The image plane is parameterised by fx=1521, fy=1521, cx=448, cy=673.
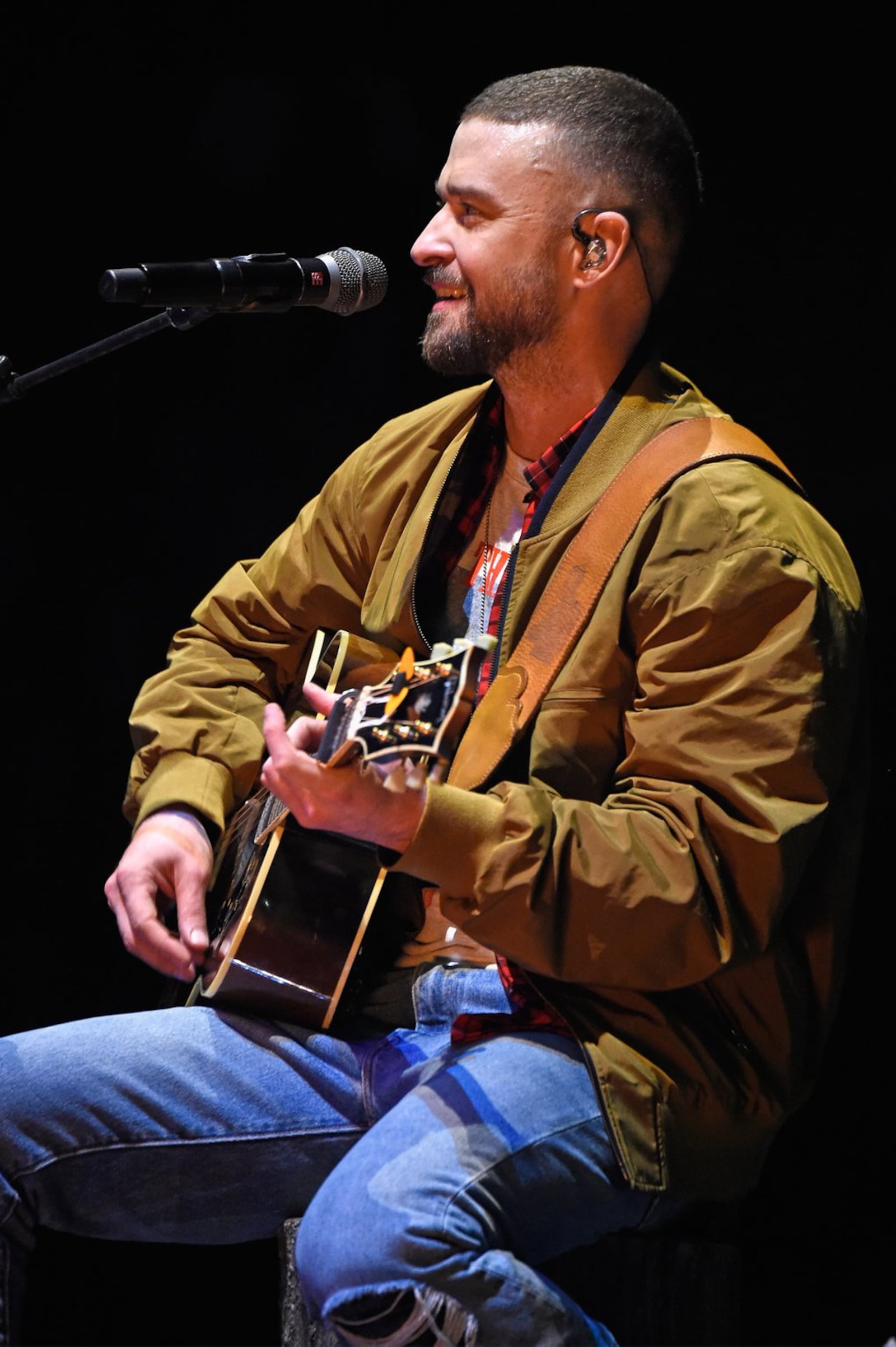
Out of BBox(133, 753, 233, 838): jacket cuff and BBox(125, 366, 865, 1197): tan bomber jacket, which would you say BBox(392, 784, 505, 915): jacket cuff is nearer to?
BBox(125, 366, 865, 1197): tan bomber jacket

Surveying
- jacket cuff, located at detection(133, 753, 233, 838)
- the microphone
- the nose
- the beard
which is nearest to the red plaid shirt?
the beard

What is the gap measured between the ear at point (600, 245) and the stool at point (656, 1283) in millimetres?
1397

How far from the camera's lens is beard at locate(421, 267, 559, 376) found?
7.82ft

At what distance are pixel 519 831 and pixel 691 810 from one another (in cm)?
22

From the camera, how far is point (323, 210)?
306 cm

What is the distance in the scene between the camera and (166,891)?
2.34 meters

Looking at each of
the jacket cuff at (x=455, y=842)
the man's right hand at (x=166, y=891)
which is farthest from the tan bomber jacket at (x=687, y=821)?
the man's right hand at (x=166, y=891)

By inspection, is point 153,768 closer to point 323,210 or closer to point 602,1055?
point 602,1055

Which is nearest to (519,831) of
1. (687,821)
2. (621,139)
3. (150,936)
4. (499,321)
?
(687,821)

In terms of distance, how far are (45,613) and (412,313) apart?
97cm

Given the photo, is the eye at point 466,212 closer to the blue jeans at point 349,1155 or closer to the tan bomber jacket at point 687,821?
the tan bomber jacket at point 687,821

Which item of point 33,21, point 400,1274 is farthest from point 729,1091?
point 33,21

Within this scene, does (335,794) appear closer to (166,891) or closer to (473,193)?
(166,891)

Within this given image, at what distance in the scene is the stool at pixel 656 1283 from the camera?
6.85 feet
